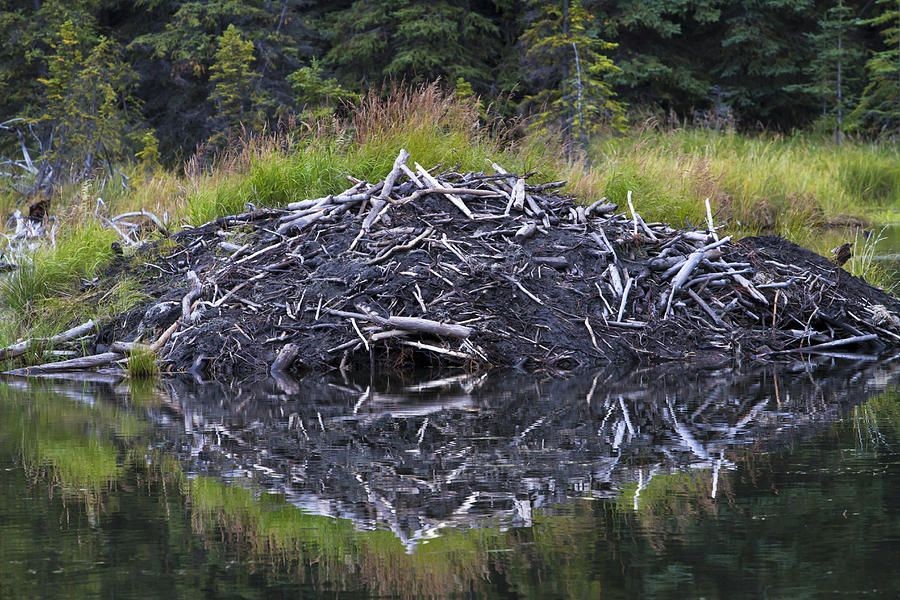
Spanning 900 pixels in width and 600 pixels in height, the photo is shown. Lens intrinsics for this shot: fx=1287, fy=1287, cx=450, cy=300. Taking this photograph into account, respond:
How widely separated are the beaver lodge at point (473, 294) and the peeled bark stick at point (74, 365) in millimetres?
12

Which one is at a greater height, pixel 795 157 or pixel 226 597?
pixel 226 597

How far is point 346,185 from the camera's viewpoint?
1184 centimetres

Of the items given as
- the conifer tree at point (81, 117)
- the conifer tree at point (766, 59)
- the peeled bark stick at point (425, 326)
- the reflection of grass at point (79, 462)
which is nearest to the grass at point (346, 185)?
the conifer tree at point (81, 117)

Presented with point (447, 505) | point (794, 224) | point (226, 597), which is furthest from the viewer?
point (794, 224)

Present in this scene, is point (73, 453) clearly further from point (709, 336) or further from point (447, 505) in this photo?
point (709, 336)

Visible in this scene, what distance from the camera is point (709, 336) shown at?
937 cm

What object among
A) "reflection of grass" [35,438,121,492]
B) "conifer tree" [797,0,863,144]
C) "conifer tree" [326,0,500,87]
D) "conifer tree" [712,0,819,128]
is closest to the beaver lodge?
"reflection of grass" [35,438,121,492]

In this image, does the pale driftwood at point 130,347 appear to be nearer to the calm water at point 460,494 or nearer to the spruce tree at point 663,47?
the calm water at point 460,494

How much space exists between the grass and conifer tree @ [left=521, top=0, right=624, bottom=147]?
250cm

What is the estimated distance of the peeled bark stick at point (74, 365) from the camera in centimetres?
917

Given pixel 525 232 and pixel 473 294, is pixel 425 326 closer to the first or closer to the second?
pixel 473 294

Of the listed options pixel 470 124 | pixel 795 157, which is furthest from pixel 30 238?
pixel 795 157

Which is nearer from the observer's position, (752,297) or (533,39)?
(752,297)

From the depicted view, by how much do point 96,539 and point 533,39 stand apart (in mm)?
19499
